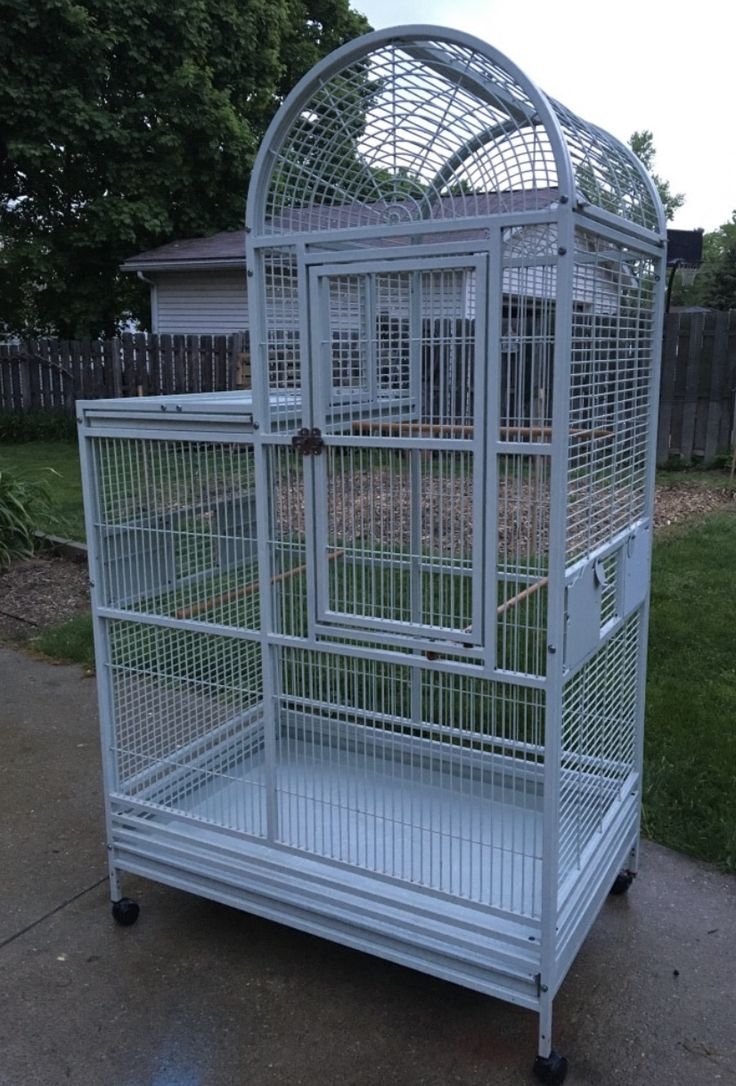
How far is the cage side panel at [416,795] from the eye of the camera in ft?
7.68

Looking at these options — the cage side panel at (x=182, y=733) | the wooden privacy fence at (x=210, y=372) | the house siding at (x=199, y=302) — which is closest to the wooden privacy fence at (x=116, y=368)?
the wooden privacy fence at (x=210, y=372)

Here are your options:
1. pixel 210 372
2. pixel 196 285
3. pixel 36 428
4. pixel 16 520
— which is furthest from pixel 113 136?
pixel 16 520

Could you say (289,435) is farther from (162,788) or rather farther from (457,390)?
(162,788)

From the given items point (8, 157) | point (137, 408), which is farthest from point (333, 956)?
point (8, 157)

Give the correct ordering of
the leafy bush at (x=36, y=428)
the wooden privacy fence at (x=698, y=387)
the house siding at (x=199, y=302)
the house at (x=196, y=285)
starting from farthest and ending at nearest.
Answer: the house siding at (x=199, y=302), the house at (x=196, y=285), the leafy bush at (x=36, y=428), the wooden privacy fence at (x=698, y=387)

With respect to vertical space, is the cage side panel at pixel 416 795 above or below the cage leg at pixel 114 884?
above

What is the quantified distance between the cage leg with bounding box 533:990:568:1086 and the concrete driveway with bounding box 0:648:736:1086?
45mm

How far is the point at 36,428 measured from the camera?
42.1ft

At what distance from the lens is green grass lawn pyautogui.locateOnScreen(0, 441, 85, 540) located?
709cm

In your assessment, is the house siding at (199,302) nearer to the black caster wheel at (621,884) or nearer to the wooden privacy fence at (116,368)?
the wooden privacy fence at (116,368)

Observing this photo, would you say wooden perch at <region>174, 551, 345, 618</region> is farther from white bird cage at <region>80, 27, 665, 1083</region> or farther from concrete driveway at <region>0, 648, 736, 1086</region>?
concrete driveway at <region>0, 648, 736, 1086</region>

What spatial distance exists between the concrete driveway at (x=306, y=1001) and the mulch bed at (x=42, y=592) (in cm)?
259

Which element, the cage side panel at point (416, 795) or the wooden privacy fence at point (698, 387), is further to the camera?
the wooden privacy fence at point (698, 387)

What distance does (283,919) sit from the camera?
245 cm
